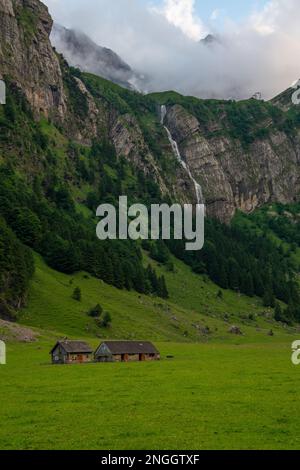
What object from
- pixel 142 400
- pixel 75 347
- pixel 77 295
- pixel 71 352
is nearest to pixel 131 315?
pixel 77 295

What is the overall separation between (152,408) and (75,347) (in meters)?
50.5

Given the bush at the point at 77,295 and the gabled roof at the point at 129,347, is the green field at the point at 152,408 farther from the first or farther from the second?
the bush at the point at 77,295

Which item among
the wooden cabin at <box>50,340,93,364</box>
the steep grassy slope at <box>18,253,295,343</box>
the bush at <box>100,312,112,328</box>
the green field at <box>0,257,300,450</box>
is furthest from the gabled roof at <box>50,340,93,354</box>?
the bush at <box>100,312,112,328</box>

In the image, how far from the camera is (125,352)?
91.3 metres

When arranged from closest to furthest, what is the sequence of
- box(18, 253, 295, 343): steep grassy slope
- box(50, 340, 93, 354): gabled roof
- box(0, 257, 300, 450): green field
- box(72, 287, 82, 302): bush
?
box(0, 257, 300, 450): green field < box(50, 340, 93, 354): gabled roof < box(18, 253, 295, 343): steep grassy slope < box(72, 287, 82, 302): bush

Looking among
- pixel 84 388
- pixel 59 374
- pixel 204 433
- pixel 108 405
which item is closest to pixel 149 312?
pixel 59 374

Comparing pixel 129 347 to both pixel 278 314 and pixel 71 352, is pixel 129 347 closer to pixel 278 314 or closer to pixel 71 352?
pixel 71 352

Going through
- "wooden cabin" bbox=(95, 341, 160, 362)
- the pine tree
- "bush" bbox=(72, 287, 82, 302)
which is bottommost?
"wooden cabin" bbox=(95, 341, 160, 362)

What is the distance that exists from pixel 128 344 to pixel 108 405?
178 ft

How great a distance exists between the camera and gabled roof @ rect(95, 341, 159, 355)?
89.5 m

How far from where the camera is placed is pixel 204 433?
28844 mm

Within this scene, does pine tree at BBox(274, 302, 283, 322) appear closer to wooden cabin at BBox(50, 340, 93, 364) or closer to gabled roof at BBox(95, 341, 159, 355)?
gabled roof at BBox(95, 341, 159, 355)

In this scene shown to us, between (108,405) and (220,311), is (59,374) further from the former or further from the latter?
(220,311)

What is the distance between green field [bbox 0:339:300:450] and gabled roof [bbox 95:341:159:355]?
20.6 m
